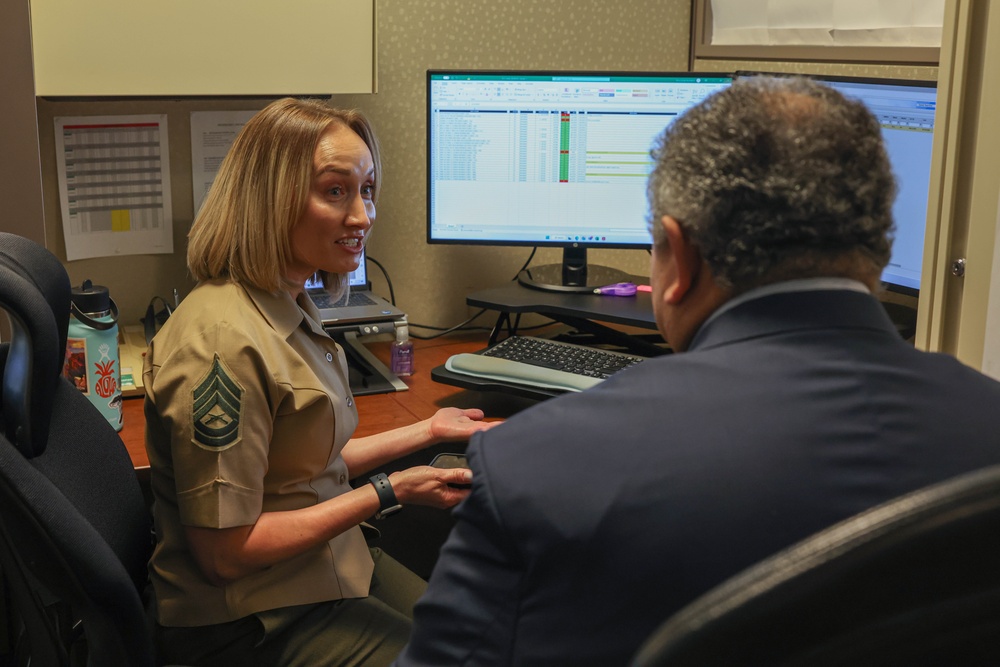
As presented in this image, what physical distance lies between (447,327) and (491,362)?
44cm

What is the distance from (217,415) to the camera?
3.81 ft

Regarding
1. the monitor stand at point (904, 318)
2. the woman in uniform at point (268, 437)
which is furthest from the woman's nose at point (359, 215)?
the monitor stand at point (904, 318)

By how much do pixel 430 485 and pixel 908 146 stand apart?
97 centimetres

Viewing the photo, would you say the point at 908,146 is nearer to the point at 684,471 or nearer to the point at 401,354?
the point at 401,354

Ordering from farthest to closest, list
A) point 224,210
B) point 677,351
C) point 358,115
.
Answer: point 358,115 < point 224,210 < point 677,351

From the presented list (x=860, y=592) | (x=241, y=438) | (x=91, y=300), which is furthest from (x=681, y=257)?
(x=91, y=300)

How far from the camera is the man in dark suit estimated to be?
2.09 feet

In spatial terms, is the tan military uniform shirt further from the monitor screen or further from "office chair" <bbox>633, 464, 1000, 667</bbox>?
the monitor screen

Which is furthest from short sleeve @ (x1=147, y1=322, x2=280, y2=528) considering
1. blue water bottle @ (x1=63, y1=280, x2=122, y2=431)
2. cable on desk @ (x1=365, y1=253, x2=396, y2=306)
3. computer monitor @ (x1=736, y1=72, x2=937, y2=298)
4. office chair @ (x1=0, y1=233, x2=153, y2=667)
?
computer monitor @ (x1=736, y1=72, x2=937, y2=298)

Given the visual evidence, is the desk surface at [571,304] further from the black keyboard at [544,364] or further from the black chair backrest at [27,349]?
the black chair backrest at [27,349]

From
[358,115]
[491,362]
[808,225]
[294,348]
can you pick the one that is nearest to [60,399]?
[294,348]

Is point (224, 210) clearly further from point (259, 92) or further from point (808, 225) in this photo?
point (808, 225)

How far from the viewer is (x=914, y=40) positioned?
1941 mm

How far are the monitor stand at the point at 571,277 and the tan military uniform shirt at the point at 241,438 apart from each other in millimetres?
688
